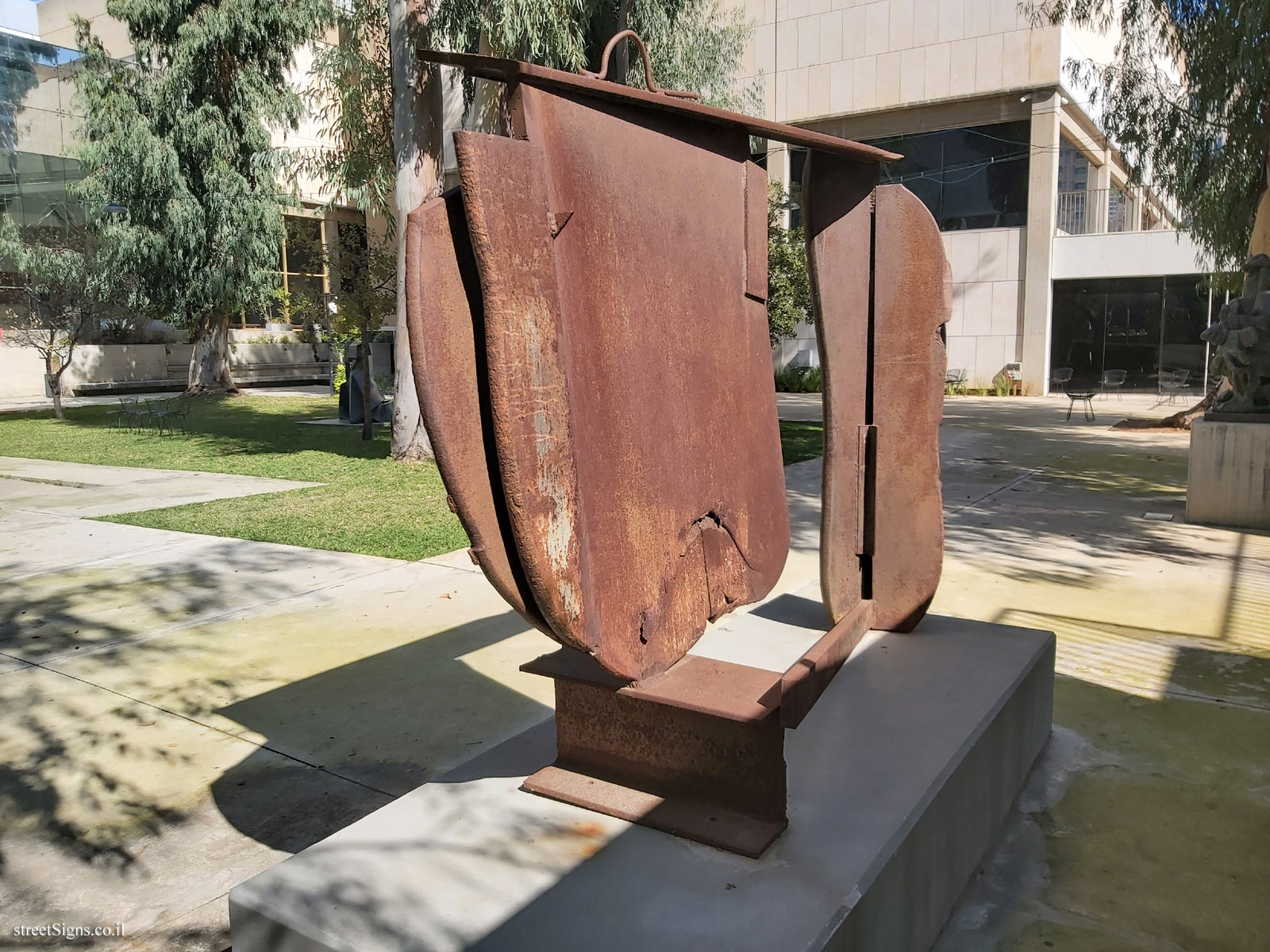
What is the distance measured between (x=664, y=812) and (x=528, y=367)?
4.12ft

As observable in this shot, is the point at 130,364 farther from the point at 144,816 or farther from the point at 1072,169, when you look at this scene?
the point at 144,816

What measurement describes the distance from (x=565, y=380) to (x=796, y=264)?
2084 cm

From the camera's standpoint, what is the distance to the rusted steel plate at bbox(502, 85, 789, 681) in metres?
2.40

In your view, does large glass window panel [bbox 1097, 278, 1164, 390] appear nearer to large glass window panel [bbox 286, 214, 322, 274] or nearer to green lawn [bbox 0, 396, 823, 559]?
green lawn [bbox 0, 396, 823, 559]

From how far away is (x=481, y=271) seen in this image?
2.13 metres

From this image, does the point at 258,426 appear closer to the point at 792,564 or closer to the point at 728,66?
the point at 728,66

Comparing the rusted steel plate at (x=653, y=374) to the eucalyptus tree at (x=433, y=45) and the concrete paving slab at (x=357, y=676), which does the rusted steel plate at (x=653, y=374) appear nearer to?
the concrete paving slab at (x=357, y=676)

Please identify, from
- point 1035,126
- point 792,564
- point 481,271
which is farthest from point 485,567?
point 1035,126

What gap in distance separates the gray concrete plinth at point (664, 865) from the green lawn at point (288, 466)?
211 inches

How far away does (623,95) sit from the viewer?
99.3 inches

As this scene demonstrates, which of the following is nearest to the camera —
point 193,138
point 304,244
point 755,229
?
point 755,229

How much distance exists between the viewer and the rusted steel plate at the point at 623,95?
218 centimetres

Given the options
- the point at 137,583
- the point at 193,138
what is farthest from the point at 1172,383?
the point at 137,583

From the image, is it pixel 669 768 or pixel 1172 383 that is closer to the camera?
pixel 669 768
